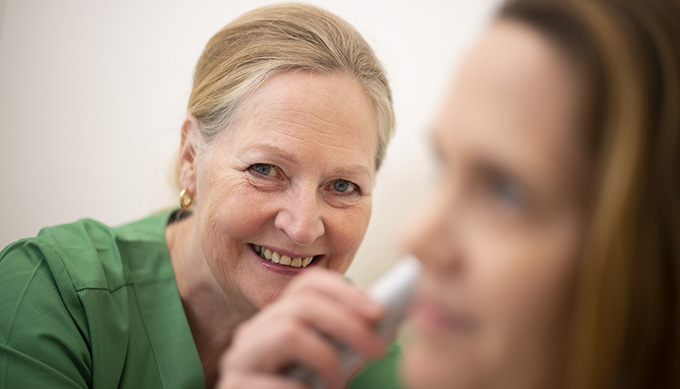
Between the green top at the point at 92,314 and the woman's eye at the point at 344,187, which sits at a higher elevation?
the woman's eye at the point at 344,187

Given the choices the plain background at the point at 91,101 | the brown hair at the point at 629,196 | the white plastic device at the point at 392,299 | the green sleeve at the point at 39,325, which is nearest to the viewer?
the brown hair at the point at 629,196

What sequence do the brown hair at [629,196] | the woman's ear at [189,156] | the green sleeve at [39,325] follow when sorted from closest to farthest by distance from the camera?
the brown hair at [629,196]
the green sleeve at [39,325]
the woman's ear at [189,156]

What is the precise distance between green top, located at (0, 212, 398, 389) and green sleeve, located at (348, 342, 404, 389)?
0.02 m

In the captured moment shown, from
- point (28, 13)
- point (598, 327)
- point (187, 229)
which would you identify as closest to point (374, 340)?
point (598, 327)

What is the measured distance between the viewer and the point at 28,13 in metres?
1.77

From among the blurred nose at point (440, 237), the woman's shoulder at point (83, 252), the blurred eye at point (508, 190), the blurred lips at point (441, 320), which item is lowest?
the woman's shoulder at point (83, 252)

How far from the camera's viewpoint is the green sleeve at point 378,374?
1247 mm

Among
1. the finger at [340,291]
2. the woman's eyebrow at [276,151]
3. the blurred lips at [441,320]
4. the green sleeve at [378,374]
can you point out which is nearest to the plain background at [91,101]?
the green sleeve at [378,374]

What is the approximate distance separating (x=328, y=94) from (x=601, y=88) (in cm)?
68

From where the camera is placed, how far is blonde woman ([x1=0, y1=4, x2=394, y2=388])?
989 millimetres

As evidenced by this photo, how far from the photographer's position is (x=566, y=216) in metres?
0.39

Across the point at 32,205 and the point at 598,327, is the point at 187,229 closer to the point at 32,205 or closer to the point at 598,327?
the point at 32,205

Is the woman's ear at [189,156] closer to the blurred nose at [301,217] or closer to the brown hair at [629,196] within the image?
the blurred nose at [301,217]

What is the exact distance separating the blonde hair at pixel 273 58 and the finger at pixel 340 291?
1.94 ft
